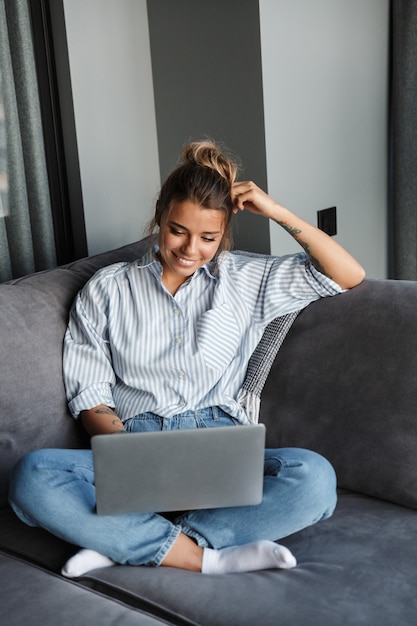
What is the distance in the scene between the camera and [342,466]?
5.90 ft

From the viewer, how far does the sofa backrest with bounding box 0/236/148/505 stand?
1.77 metres

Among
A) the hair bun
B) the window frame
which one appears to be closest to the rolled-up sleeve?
the hair bun

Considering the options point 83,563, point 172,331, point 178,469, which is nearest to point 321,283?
point 172,331

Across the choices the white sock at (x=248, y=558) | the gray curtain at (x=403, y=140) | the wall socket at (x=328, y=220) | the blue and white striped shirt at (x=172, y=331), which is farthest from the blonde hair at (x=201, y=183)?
the gray curtain at (x=403, y=140)

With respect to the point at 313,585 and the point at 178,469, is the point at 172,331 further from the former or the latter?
the point at 313,585

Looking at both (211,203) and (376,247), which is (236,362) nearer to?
(211,203)

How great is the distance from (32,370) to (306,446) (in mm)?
658

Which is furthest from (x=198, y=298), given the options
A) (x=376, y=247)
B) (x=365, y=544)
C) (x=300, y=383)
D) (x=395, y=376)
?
(x=376, y=247)

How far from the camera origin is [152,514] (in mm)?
1601

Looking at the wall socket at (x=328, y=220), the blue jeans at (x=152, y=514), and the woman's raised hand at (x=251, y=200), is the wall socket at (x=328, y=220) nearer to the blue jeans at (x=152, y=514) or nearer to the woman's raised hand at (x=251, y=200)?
the woman's raised hand at (x=251, y=200)

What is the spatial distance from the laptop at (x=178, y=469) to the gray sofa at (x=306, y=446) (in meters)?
0.16

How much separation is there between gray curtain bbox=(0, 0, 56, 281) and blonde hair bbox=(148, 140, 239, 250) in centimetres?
60

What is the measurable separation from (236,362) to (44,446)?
50 cm

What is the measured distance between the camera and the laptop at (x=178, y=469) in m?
1.40
